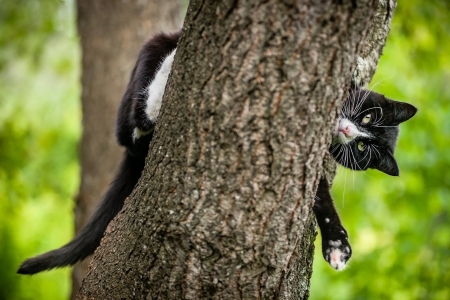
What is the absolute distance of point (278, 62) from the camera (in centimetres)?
142

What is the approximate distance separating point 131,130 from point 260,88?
5.31 feet

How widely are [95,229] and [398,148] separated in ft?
10.4

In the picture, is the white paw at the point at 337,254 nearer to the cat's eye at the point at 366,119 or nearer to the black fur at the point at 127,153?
the cat's eye at the point at 366,119

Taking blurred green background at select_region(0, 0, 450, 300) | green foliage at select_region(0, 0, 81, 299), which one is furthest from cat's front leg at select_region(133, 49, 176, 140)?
green foliage at select_region(0, 0, 81, 299)

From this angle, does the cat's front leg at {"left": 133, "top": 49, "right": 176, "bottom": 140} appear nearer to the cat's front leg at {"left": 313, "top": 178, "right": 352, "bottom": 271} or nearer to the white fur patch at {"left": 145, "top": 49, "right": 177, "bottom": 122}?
the white fur patch at {"left": 145, "top": 49, "right": 177, "bottom": 122}

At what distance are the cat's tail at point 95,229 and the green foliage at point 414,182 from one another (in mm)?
2134

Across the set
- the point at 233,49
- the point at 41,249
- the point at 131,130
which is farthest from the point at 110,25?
the point at 41,249

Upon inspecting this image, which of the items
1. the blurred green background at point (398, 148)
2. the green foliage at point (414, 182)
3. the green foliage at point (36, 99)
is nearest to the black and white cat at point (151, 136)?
the blurred green background at point (398, 148)

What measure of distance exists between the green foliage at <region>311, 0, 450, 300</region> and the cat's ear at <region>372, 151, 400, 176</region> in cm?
116

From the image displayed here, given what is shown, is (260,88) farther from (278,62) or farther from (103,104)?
(103,104)

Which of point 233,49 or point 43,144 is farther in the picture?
point 43,144

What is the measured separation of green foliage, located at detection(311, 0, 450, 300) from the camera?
14.9 ft

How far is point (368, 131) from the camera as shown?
10.2 feet

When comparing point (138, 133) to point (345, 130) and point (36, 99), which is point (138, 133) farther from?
point (36, 99)
